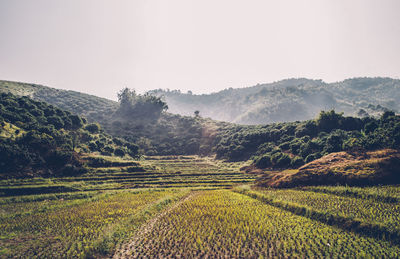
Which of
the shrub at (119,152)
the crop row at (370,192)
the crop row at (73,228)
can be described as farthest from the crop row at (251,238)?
the shrub at (119,152)

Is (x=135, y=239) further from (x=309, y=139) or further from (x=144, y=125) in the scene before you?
(x=144, y=125)

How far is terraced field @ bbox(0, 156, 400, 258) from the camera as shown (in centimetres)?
2084

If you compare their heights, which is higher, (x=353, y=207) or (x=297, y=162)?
(x=297, y=162)

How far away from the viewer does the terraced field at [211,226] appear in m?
20.8

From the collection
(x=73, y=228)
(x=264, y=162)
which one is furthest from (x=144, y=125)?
(x=73, y=228)

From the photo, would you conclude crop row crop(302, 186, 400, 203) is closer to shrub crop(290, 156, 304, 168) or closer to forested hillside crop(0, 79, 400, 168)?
forested hillside crop(0, 79, 400, 168)

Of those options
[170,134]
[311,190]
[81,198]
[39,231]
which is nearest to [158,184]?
[81,198]

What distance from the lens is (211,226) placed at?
2658 cm

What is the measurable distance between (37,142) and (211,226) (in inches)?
2658

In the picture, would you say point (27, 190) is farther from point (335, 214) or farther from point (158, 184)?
point (335, 214)

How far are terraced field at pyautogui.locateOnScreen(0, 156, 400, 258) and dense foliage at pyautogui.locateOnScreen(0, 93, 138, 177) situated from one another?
43.5 feet

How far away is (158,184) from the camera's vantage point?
6056 cm

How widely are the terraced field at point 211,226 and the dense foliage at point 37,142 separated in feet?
43.5

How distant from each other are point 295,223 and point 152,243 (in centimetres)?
1814
